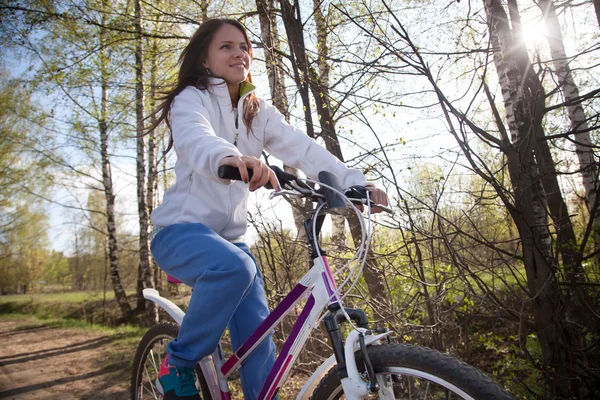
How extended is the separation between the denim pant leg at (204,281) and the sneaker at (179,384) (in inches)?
2.8

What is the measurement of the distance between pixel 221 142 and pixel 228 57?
88cm

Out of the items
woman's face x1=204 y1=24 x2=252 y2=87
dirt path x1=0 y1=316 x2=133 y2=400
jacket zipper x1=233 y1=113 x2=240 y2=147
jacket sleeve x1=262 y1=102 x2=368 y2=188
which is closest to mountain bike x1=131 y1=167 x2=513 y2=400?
jacket sleeve x1=262 y1=102 x2=368 y2=188

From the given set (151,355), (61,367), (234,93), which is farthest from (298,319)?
(61,367)

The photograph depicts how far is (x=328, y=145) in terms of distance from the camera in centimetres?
498

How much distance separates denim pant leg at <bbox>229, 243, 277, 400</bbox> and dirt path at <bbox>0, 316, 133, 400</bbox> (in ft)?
10.2

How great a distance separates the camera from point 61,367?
622 centimetres

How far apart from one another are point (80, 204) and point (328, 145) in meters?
12.2

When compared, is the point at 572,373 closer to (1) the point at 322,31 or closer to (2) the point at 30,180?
(1) the point at 322,31

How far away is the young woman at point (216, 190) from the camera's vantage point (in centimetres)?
168

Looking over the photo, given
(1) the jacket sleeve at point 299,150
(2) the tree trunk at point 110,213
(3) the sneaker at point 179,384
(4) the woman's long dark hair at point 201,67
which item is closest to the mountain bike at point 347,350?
(3) the sneaker at point 179,384

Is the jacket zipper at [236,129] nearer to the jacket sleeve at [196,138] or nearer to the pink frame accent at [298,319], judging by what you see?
the jacket sleeve at [196,138]

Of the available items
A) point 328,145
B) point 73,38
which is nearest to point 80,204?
point 73,38

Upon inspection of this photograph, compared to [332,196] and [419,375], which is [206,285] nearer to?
[332,196]

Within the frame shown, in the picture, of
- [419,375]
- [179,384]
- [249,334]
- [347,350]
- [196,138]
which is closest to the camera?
[419,375]
